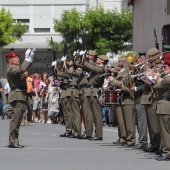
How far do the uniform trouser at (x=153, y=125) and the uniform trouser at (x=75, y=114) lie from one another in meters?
4.89

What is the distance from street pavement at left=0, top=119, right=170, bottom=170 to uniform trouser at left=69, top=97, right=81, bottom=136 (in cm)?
102

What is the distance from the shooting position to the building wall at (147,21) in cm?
3706

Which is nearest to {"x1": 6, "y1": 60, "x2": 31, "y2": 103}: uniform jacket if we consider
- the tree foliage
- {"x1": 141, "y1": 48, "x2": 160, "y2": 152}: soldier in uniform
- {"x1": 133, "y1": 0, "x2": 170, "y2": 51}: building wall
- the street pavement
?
the street pavement

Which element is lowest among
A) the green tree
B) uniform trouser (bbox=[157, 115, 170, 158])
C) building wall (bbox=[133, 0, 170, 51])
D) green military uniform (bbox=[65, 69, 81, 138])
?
uniform trouser (bbox=[157, 115, 170, 158])

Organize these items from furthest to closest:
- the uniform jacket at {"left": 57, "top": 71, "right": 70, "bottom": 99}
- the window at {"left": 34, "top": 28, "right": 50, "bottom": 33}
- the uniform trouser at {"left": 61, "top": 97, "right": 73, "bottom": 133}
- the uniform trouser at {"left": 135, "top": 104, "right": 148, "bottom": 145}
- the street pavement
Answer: the window at {"left": 34, "top": 28, "right": 50, "bottom": 33}
the uniform trouser at {"left": 61, "top": 97, "right": 73, "bottom": 133}
the uniform jacket at {"left": 57, "top": 71, "right": 70, "bottom": 99}
the uniform trouser at {"left": 135, "top": 104, "right": 148, "bottom": 145}
the street pavement

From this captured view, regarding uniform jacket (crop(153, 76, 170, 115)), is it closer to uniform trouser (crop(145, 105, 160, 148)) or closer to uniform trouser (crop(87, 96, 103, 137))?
uniform trouser (crop(145, 105, 160, 148))

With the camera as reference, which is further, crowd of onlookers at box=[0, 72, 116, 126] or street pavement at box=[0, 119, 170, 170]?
crowd of onlookers at box=[0, 72, 116, 126]

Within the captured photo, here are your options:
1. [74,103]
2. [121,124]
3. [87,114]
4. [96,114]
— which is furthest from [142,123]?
[74,103]

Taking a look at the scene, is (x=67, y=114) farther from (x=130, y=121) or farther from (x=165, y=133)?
(x=165, y=133)

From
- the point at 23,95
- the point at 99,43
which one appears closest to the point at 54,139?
the point at 23,95

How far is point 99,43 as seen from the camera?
5169 cm

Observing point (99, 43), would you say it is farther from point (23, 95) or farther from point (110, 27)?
point (23, 95)

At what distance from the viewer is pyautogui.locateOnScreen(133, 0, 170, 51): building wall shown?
37.1 metres

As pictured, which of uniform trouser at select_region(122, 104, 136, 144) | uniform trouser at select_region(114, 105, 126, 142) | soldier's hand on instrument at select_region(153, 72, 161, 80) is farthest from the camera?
uniform trouser at select_region(114, 105, 126, 142)
